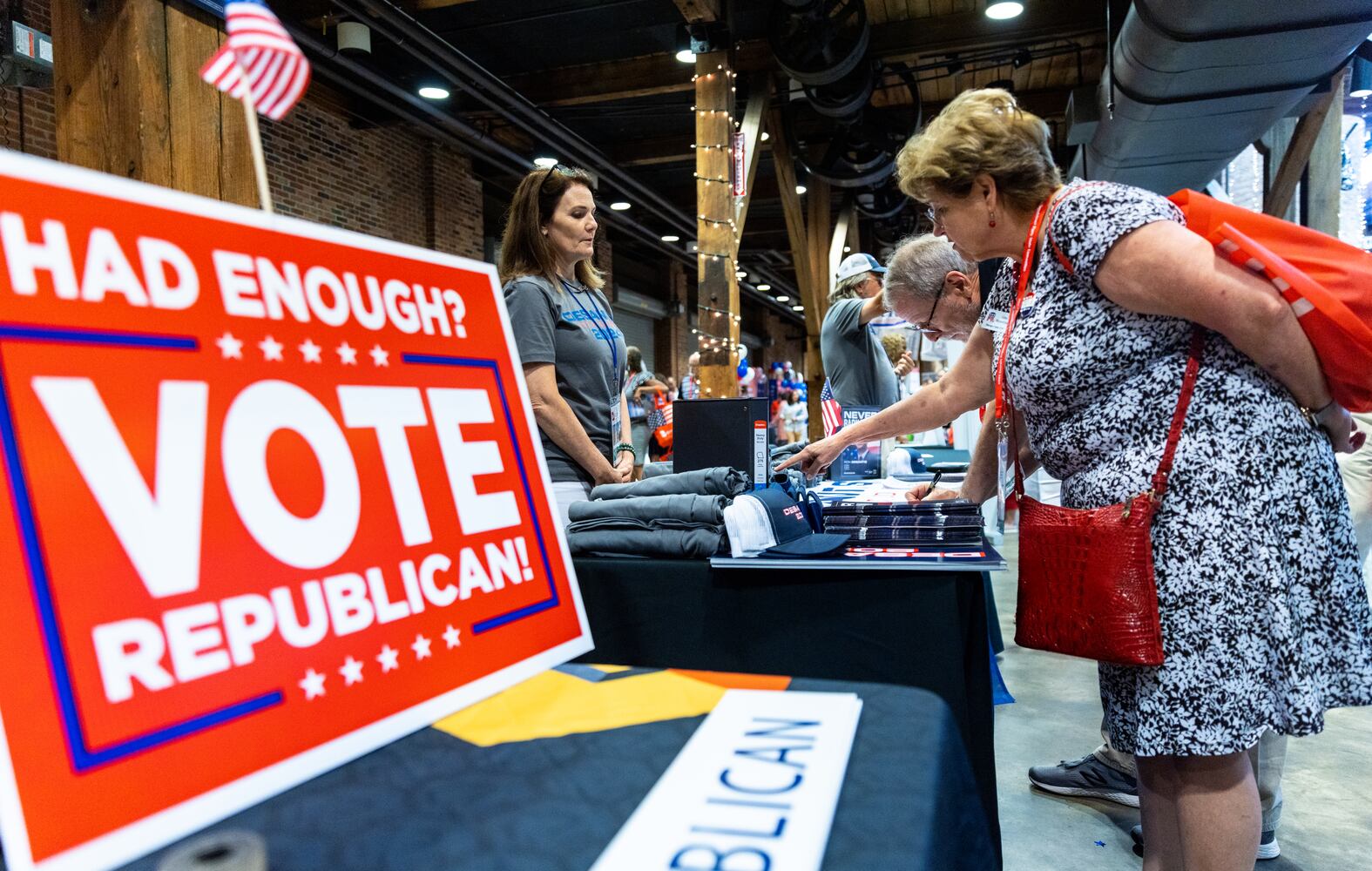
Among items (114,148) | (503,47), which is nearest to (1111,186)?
(114,148)

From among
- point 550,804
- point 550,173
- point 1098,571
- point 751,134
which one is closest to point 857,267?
point 550,173

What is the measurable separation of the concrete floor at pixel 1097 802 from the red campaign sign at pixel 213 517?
1764 millimetres

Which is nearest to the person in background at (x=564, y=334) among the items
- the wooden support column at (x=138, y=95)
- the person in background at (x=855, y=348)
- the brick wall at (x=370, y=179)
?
the wooden support column at (x=138, y=95)

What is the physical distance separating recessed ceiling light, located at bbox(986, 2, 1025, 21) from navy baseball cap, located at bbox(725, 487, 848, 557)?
5.49m

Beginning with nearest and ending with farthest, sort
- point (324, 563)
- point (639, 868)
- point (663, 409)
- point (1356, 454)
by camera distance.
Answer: point (639, 868) → point (324, 563) → point (1356, 454) → point (663, 409)

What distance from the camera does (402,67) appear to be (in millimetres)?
7105

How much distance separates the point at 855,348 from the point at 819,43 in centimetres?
334

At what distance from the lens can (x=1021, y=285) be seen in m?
1.26

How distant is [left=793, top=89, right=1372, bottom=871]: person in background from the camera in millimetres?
1081

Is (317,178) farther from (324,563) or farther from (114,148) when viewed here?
(324,563)

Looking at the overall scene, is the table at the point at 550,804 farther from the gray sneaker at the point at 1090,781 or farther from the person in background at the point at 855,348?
the person in background at the point at 855,348

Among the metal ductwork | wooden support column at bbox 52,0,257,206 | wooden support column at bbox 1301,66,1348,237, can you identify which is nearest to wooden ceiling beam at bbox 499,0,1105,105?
the metal ductwork

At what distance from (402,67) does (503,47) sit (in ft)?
2.85

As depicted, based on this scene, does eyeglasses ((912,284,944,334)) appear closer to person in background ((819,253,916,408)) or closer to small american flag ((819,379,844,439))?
small american flag ((819,379,844,439))
